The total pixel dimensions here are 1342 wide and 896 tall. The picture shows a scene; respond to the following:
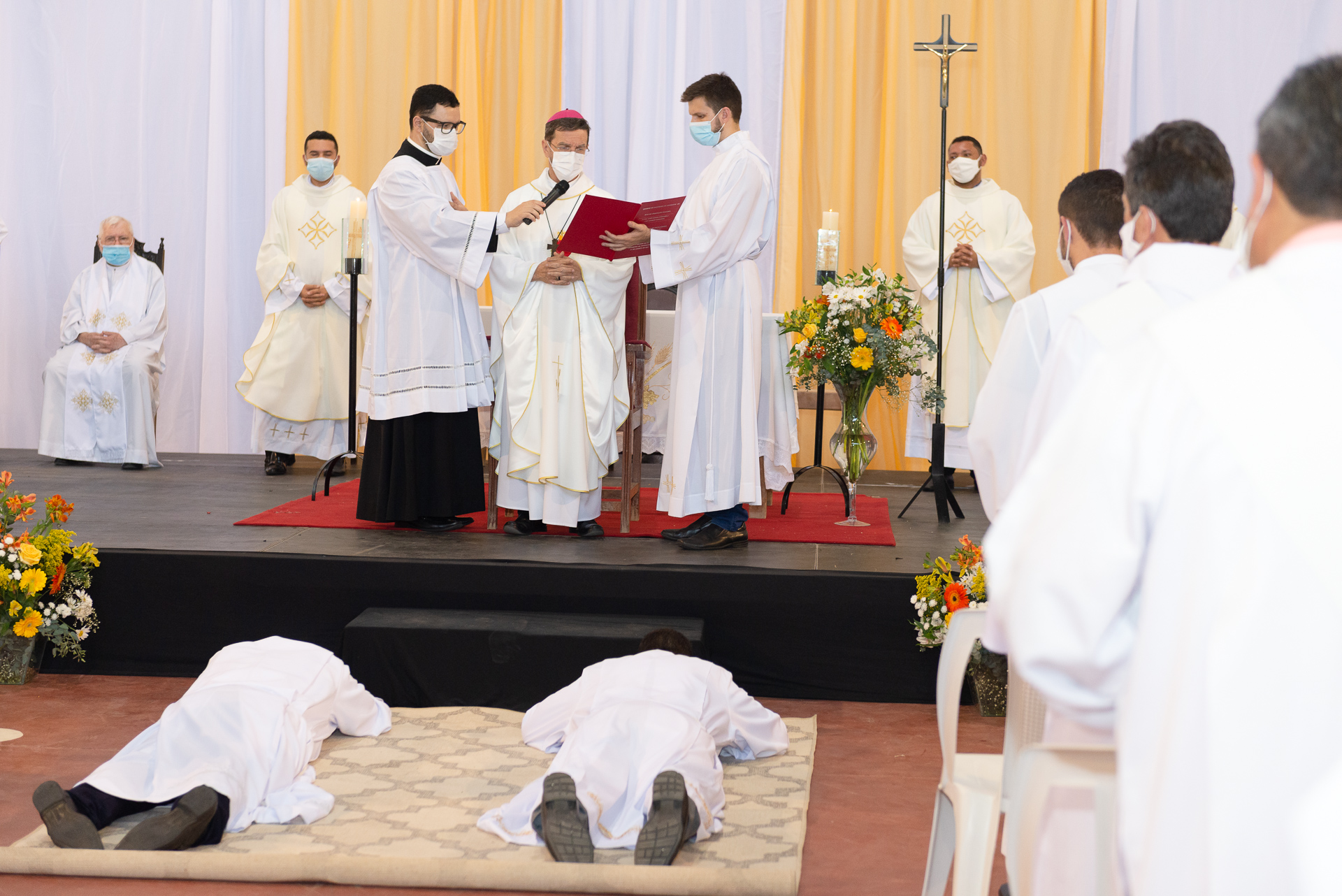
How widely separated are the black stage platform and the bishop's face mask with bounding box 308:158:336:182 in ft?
10.9

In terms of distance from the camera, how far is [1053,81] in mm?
8203

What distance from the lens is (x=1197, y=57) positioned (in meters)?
8.22

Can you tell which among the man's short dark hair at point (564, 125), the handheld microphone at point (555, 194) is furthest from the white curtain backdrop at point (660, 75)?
the handheld microphone at point (555, 194)

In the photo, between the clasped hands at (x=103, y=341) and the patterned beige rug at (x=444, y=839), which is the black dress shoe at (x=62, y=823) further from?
the clasped hands at (x=103, y=341)

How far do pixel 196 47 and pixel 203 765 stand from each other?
7.16m

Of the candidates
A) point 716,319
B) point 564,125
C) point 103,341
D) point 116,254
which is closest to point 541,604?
point 716,319

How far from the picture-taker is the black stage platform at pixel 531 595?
4414mm

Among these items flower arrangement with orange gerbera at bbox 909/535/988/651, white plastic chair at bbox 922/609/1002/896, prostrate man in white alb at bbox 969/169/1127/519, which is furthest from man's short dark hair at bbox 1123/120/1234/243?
flower arrangement with orange gerbera at bbox 909/535/988/651

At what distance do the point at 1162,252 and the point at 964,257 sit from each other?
516 cm

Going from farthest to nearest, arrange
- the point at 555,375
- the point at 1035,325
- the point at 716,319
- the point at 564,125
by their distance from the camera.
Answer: the point at 564,125 < the point at 555,375 < the point at 716,319 < the point at 1035,325

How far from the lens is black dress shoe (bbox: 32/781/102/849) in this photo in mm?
2834

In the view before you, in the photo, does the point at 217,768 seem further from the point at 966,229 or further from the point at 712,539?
the point at 966,229

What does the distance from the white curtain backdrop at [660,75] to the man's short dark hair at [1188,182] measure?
6.38 m

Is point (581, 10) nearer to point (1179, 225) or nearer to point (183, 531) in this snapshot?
point (183, 531)
